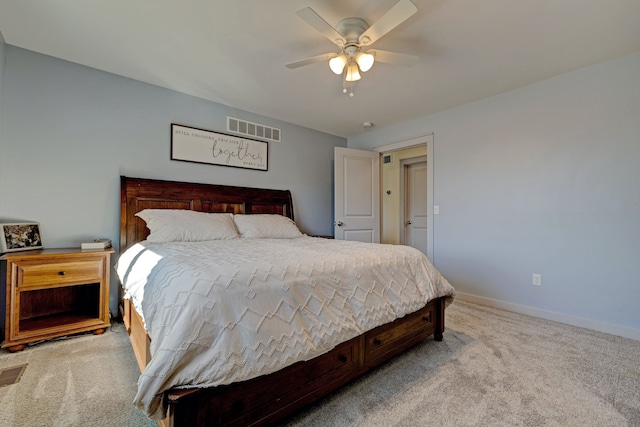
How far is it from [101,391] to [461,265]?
3.62 m

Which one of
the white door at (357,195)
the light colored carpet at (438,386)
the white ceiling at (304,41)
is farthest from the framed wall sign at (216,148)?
the light colored carpet at (438,386)

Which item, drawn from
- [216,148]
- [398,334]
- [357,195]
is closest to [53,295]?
[216,148]

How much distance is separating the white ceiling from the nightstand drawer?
181 cm

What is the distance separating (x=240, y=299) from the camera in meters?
1.21

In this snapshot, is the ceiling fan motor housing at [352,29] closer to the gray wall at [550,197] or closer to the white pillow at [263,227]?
the white pillow at [263,227]

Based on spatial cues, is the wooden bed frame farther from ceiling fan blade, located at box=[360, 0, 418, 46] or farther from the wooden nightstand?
ceiling fan blade, located at box=[360, 0, 418, 46]

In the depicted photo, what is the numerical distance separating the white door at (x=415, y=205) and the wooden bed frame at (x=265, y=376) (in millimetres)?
3244

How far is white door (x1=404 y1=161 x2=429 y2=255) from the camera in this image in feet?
17.6

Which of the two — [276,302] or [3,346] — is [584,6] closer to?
[276,302]

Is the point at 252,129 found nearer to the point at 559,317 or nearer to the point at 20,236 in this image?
the point at 20,236

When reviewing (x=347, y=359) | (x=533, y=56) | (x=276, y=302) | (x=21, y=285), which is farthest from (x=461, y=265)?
(x=21, y=285)

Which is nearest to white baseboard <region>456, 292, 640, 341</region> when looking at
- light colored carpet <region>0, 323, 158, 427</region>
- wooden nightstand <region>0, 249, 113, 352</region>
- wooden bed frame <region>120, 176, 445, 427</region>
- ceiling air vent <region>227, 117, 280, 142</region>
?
wooden bed frame <region>120, 176, 445, 427</region>

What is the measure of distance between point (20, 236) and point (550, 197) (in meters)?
4.85

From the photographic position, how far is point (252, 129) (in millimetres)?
3754
